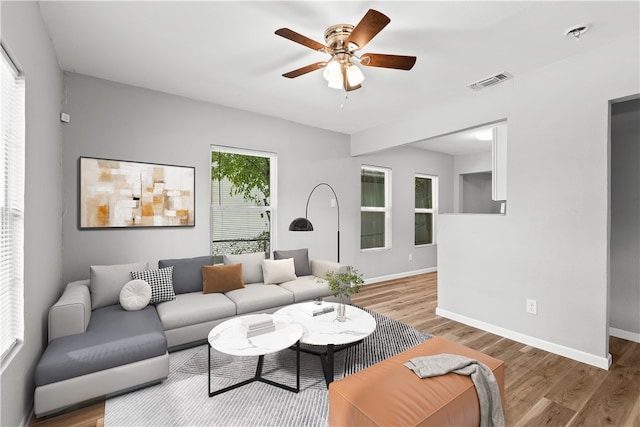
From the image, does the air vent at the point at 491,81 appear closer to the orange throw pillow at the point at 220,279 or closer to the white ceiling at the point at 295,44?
the white ceiling at the point at 295,44

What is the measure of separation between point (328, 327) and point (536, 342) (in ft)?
7.14

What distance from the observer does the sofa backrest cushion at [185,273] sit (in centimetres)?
334

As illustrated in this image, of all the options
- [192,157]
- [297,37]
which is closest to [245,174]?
[192,157]

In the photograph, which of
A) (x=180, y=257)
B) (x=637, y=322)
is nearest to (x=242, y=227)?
(x=180, y=257)

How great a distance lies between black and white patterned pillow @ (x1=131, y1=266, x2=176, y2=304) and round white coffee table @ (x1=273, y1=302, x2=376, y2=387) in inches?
48.1

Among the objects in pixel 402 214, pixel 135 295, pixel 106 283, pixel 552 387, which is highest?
pixel 402 214

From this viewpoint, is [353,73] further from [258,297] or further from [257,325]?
[258,297]

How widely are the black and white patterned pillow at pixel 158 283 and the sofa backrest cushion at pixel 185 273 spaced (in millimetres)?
170

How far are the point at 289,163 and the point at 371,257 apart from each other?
2370mm

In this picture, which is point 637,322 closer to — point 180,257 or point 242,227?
point 242,227

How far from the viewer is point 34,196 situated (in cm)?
209

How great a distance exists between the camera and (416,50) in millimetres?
2686

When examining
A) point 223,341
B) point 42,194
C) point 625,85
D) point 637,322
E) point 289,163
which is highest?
point 625,85

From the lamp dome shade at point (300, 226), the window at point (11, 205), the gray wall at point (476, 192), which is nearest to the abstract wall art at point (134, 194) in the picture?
the lamp dome shade at point (300, 226)
